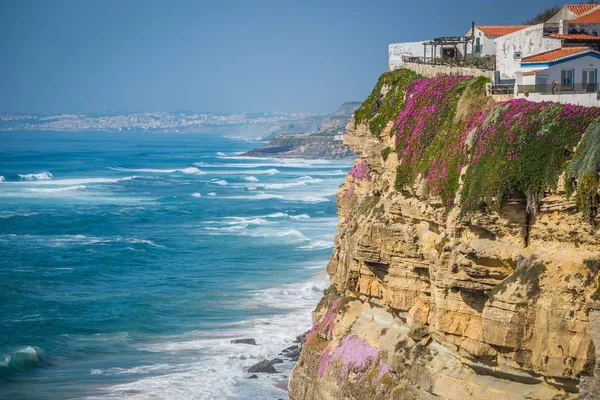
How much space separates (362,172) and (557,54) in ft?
32.0

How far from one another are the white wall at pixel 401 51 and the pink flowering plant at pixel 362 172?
6962 millimetres

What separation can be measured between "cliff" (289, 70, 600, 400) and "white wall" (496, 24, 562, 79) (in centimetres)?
206

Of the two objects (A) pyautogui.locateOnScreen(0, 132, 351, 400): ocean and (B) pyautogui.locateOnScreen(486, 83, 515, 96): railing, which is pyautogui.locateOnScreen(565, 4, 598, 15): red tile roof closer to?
(B) pyautogui.locateOnScreen(486, 83, 515, 96): railing

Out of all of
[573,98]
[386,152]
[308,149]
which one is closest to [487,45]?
[386,152]

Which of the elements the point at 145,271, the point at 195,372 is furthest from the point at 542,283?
the point at 145,271

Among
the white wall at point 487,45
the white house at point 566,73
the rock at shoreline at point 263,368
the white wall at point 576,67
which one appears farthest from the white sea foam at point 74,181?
the white wall at point 576,67

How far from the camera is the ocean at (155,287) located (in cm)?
3819

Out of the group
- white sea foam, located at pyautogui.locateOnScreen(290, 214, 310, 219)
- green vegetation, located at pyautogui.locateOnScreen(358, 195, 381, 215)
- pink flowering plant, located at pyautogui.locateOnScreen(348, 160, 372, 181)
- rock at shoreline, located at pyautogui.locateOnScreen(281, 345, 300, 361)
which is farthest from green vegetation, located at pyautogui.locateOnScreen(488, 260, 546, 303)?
white sea foam, located at pyautogui.locateOnScreen(290, 214, 310, 219)

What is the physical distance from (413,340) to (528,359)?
17.9 feet

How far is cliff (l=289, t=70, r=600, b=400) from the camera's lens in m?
19.4

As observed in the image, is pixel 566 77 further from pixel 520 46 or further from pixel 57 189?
pixel 57 189

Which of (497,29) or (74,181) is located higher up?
(497,29)

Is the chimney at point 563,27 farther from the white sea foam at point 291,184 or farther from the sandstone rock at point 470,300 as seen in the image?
the white sea foam at point 291,184

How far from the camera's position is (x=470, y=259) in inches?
842
